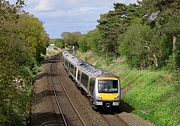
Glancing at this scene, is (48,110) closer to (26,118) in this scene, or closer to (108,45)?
(26,118)

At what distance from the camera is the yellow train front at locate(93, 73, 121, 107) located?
992 inches

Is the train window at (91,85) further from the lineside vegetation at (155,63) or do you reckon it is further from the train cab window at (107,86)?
the lineside vegetation at (155,63)

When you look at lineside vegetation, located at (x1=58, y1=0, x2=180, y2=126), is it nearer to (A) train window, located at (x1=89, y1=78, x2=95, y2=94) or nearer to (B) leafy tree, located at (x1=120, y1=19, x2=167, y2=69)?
(B) leafy tree, located at (x1=120, y1=19, x2=167, y2=69)

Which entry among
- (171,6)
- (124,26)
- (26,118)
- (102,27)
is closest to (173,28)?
(171,6)

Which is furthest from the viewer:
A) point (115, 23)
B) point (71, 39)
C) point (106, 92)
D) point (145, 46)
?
point (71, 39)

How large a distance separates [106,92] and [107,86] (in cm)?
42

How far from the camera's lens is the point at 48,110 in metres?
27.2

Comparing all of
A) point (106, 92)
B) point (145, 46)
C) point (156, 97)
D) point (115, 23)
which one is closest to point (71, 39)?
point (115, 23)

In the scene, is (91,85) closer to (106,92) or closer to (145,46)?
(106,92)

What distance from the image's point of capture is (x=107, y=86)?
83.9 ft

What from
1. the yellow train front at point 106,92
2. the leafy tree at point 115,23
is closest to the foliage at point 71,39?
the leafy tree at point 115,23

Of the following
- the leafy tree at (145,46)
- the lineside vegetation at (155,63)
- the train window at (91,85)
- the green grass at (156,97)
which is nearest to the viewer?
the green grass at (156,97)

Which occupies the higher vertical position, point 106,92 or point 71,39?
point 71,39

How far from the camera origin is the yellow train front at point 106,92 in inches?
992
